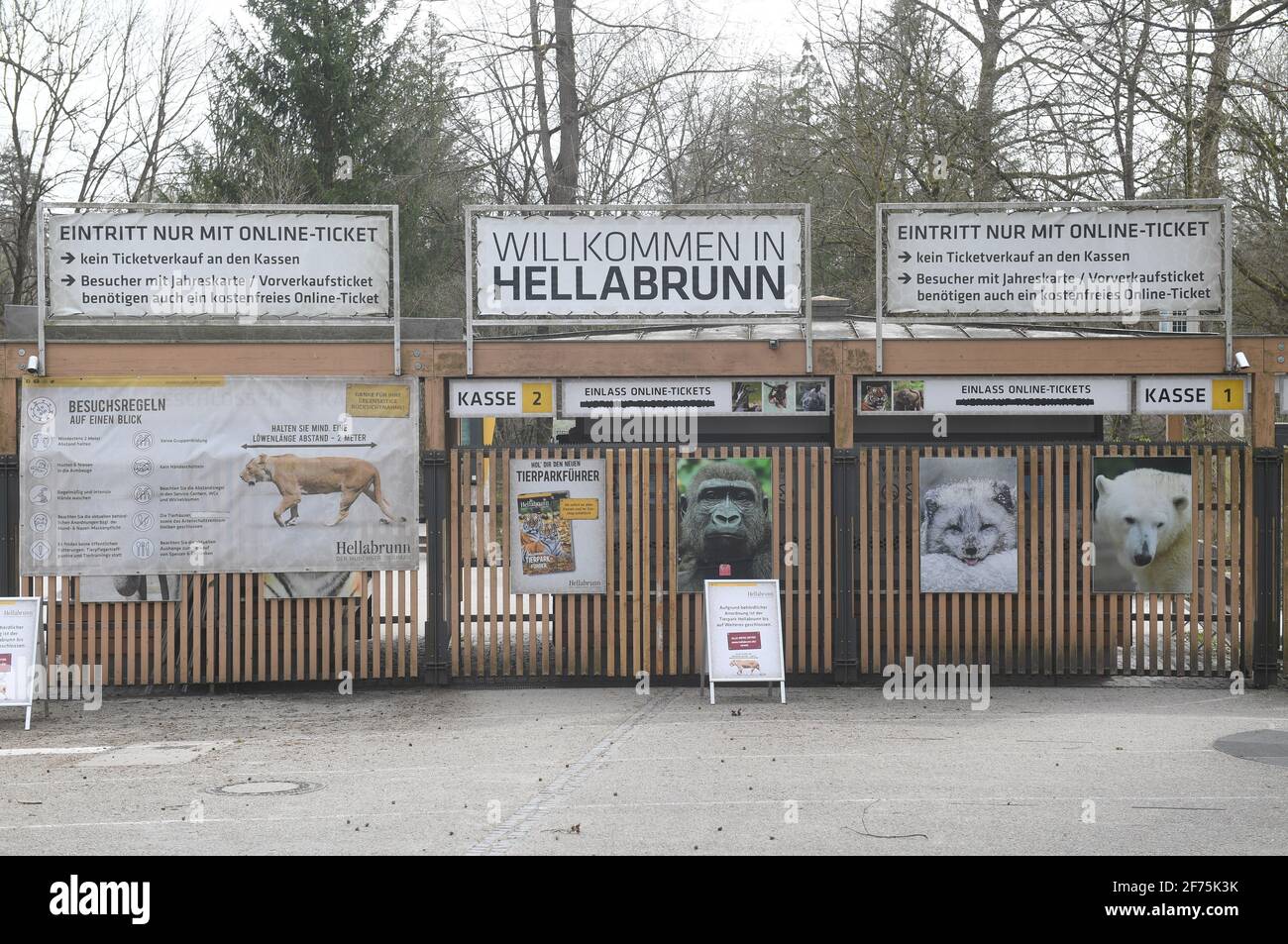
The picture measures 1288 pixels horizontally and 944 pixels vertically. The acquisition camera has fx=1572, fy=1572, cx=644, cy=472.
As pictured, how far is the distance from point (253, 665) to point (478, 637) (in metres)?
2.06

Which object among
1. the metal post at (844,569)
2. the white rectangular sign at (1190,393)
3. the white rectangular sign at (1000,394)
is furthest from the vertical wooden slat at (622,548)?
the white rectangular sign at (1190,393)

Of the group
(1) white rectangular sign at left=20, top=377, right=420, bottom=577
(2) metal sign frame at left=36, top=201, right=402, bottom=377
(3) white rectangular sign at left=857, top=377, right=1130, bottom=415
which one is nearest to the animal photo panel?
(3) white rectangular sign at left=857, top=377, right=1130, bottom=415

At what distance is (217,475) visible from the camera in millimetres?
13961

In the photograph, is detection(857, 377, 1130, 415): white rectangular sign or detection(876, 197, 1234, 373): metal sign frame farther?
detection(857, 377, 1130, 415): white rectangular sign

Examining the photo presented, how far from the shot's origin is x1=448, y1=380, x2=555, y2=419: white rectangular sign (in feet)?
46.6

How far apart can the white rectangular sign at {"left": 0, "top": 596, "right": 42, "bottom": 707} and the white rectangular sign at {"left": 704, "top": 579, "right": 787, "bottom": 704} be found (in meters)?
5.55

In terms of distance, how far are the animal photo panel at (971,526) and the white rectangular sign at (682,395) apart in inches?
59.0

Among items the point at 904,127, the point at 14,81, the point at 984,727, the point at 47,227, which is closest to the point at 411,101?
the point at 14,81

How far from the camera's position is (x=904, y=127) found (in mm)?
24750

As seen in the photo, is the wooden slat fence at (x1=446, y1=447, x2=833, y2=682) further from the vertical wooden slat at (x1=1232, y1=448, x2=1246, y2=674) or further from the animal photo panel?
the vertical wooden slat at (x1=1232, y1=448, x2=1246, y2=674)

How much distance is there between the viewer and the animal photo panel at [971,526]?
14195 mm

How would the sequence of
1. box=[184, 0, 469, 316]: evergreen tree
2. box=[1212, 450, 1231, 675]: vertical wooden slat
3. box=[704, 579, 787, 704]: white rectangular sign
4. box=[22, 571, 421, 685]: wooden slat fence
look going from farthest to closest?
box=[184, 0, 469, 316]: evergreen tree → box=[1212, 450, 1231, 675]: vertical wooden slat → box=[22, 571, 421, 685]: wooden slat fence → box=[704, 579, 787, 704]: white rectangular sign

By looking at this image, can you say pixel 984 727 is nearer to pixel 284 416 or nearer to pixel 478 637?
pixel 478 637

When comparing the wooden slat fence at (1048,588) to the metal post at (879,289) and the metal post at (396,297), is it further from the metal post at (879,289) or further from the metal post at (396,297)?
the metal post at (396,297)
